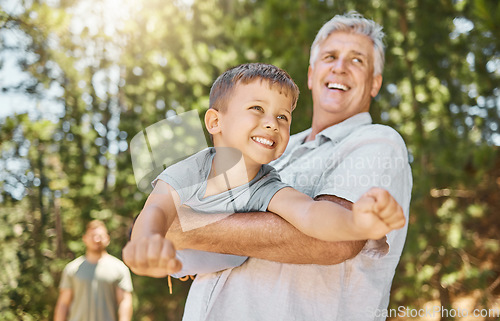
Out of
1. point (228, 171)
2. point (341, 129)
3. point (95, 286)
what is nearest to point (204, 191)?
point (228, 171)

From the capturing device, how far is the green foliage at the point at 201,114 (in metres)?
4.16

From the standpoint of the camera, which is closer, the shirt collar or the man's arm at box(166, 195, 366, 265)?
the man's arm at box(166, 195, 366, 265)

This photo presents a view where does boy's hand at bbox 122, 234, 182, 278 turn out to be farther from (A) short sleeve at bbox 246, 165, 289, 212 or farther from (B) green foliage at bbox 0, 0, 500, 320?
(B) green foliage at bbox 0, 0, 500, 320

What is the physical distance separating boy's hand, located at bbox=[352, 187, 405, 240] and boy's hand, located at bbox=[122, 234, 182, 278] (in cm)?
29

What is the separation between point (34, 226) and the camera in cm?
598

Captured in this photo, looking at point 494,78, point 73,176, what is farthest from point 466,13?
point 73,176

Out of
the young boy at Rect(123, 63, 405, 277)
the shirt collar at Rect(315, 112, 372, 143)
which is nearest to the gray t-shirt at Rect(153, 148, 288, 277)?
the young boy at Rect(123, 63, 405, 277)

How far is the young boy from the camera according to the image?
91 centimetres

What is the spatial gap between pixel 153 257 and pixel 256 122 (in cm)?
42

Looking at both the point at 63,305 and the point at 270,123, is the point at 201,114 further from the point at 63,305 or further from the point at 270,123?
the point at 270,123

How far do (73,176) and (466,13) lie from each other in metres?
6.67

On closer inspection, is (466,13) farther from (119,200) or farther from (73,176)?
(73,176)

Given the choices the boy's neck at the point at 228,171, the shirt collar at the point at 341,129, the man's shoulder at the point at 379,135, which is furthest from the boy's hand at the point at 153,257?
the shirt collar at the point at 341,129

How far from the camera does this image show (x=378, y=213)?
71 cm
